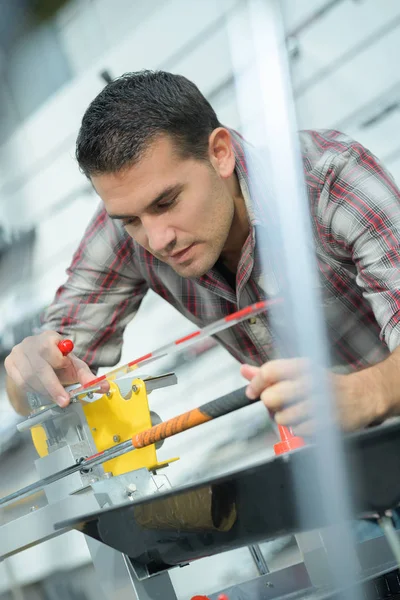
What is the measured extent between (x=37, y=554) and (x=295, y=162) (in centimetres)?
63

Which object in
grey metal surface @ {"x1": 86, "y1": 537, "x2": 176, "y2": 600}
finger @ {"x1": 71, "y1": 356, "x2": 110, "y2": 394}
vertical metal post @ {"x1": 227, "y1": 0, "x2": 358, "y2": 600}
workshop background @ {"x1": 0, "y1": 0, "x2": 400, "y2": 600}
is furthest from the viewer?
finger @ {"x1": 71, "y1": 356, "x2": 110, "y2": 394}

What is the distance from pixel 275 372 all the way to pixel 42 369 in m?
0.47

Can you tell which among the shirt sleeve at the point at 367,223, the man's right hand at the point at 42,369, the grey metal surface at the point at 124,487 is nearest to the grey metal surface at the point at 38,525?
the grey metal surface at the point at 124,487

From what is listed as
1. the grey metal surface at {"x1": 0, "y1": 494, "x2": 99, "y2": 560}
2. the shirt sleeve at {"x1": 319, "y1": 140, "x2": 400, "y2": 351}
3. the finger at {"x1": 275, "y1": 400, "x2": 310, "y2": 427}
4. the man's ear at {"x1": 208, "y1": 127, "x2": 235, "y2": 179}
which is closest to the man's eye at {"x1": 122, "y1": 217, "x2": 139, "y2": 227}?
the man's ear at {"x1": 208, "y1": 127, "x2": 235, "y2": 179}

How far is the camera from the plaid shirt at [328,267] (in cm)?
70

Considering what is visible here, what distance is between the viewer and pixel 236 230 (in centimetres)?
91

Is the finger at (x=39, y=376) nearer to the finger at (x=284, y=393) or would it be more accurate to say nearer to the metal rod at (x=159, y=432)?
the metal rod at (x=159, y=432)

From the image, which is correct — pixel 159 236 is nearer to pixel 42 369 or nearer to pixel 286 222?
pixel 42 369

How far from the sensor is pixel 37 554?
2.95ft

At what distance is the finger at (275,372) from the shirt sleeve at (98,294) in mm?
666

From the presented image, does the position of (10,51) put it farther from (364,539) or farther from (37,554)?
(37,554)

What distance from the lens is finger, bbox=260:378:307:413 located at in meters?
0.45

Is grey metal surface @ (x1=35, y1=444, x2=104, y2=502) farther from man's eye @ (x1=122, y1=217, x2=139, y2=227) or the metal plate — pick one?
man's eye @ (x1=122, y1=217, x2=139, y2=227)

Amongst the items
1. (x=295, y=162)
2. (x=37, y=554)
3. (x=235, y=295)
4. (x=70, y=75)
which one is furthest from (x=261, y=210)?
(x=37, y=554)
